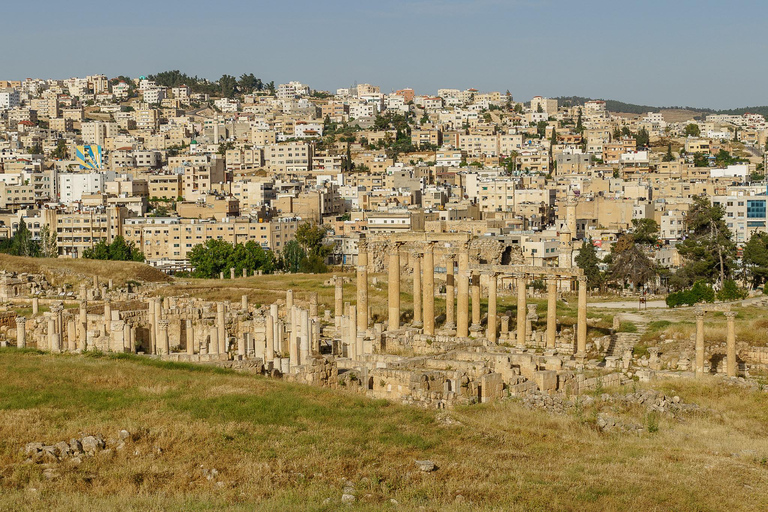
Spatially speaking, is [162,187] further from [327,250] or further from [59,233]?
[327,250]

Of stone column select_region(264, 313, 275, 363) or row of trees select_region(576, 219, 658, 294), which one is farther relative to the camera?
row of trees select_region(576, 219, 658, 294)

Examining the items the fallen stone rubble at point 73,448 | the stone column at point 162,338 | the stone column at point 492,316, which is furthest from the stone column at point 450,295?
the fallen stone rubble at point 73,448

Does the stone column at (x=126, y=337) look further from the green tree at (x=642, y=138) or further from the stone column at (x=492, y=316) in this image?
the green tree at (x=642, y=138)

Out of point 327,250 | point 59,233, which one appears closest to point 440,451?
point 327,250

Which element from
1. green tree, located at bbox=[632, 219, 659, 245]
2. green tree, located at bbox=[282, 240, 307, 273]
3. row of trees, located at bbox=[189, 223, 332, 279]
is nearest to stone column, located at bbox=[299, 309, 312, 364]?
row of trees, located at bbox=[189, 223, 332, 279]

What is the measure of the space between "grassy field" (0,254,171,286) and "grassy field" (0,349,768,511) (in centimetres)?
3390

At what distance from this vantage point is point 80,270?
5909 cm

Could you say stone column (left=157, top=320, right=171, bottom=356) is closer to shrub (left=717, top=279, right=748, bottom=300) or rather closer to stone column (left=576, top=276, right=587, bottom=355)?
stone column (left=576, top=276, right=587, bottom=355)

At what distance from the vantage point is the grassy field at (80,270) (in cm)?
5712

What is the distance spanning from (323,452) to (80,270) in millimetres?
44200

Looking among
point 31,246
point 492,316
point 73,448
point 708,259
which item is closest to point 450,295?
point 492,316

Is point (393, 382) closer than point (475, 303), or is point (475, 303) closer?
point (393, 382)

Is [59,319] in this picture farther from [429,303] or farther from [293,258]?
[293,258]

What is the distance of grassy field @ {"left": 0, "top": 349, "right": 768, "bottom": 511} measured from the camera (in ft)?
51.6
